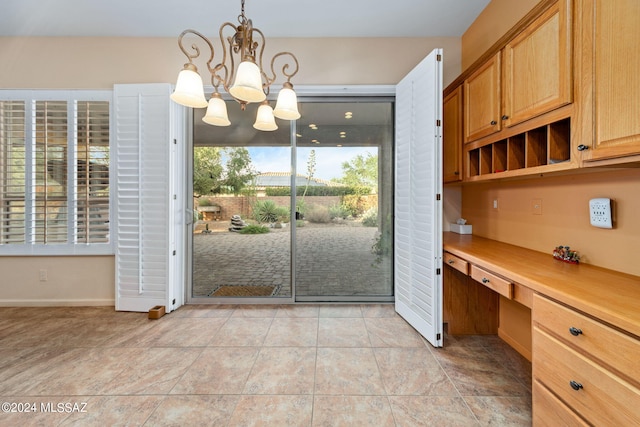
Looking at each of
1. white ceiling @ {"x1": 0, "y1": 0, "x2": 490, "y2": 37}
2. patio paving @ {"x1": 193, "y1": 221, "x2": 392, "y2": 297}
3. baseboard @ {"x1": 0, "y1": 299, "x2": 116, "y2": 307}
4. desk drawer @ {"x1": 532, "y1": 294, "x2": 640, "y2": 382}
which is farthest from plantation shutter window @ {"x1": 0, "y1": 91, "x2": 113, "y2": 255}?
desk drawer @ {"x1": 532, "y1": 294, "x2": 640, "y2": 382}

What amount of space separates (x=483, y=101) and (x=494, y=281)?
4.40ft

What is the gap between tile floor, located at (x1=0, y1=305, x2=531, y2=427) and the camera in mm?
1512

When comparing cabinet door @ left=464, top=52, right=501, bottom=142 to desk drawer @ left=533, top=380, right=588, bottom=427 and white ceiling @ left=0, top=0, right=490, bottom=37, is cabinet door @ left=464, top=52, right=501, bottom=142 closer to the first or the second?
Result: white ceiling @ left=0, top=0, right=490, bottom=37

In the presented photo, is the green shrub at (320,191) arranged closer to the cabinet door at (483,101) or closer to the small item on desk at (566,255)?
the cabinet door at (483,101)

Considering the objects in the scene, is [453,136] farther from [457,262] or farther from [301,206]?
[301,206]

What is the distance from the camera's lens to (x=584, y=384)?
1.04m

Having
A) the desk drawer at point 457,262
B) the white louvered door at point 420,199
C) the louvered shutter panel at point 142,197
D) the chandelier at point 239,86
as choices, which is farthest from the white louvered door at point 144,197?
the desk drawer at point 457,262

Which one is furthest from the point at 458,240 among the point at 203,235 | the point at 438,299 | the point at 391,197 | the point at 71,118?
the point at 71,118

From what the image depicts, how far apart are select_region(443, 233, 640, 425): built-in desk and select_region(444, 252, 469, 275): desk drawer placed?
111mm

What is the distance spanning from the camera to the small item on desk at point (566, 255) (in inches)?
62.4

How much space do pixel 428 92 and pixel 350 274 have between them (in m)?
2.01

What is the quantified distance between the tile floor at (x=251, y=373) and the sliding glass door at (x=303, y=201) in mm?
479

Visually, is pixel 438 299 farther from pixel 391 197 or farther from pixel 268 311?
pixel 268 311

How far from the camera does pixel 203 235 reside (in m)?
3.12
